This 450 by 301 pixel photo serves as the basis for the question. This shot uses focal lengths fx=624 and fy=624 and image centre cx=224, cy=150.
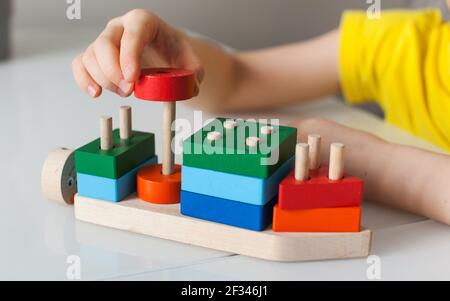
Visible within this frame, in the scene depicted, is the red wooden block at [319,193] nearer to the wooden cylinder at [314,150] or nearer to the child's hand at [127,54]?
the wooden cylinder at [314,150]

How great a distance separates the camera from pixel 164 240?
1.44 ft

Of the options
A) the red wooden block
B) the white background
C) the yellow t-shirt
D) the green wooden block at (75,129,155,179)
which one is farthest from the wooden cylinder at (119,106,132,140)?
the white background

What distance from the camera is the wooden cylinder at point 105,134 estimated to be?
1.48 feet

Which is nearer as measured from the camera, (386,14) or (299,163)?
(299,163)

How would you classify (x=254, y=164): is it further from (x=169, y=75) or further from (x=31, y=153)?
(x=31, y=153)

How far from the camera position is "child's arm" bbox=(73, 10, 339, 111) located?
52 cm

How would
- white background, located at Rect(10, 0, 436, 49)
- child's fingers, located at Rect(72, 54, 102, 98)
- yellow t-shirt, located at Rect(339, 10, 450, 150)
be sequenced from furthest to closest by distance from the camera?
white background, located at Rect(10, 0, 436, 49) < yellow t-shirt, located at Rect(339, 10, 450, 150) < child's fingers, located at Rect(72, 54, 102, 98)

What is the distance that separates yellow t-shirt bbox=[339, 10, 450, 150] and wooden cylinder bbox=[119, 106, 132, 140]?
418 mm

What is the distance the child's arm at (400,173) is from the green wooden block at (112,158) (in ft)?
0.51

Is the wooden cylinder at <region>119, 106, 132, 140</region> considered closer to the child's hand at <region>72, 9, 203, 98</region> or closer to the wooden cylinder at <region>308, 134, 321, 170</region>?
the child's hand at <region>72, 9, 203, 98</region>
